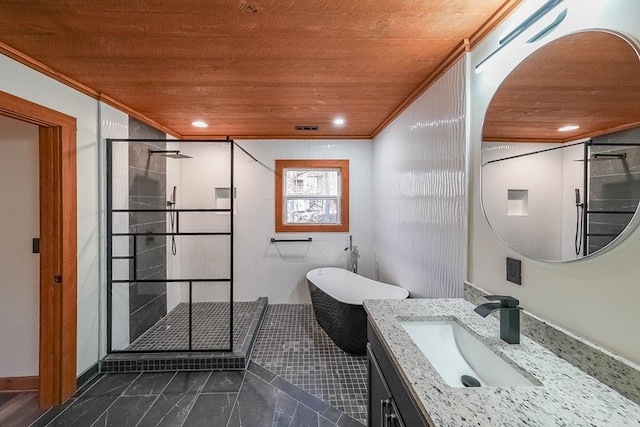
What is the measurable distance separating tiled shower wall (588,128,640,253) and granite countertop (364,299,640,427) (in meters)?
0.43

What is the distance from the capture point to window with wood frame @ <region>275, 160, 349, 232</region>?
380 cm

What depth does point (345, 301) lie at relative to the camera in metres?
2.61

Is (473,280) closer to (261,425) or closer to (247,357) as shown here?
(261,425)

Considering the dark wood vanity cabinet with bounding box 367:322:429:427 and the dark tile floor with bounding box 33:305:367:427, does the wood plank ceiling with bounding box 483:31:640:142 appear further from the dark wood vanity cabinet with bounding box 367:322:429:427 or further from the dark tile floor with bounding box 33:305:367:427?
the dark tile floor with bounding box 33:305:367:427

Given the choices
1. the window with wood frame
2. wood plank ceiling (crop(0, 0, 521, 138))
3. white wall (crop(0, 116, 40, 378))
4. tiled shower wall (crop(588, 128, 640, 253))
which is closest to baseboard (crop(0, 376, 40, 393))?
white wall (crop(0, 116, 40, 378))

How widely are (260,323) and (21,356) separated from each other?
1949 mm

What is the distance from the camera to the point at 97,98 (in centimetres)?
234

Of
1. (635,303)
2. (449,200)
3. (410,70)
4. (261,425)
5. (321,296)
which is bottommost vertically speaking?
(261,425)

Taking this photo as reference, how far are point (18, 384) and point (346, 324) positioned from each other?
265 cm

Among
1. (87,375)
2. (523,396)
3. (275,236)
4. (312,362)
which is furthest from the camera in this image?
(275,236)

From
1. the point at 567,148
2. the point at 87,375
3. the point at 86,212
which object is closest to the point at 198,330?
the point at 87,375

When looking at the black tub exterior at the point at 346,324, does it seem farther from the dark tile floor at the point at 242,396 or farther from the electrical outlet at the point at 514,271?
the electrical outlet at the point at 514,271

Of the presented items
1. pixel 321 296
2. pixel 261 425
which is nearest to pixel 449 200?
pixel 321 296

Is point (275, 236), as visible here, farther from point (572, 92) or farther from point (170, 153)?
point (572, 92)
